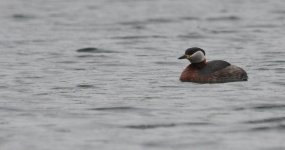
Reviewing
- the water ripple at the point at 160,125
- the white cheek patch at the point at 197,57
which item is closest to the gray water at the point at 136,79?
the water ripple at the point at 160,125

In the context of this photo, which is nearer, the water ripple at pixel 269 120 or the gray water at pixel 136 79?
the gray water at pixel 136 79

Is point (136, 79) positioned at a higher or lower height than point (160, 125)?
lower

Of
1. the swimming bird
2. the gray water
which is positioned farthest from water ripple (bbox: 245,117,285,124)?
the swimming bird

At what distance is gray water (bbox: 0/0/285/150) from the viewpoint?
1570 cm

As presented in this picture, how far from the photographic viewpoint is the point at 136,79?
22094 mm

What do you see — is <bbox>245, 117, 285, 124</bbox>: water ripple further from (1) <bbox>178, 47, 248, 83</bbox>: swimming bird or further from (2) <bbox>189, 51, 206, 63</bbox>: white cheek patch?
(2) <bbox>189, 51, 206, 63</bbox>: white cheek patch

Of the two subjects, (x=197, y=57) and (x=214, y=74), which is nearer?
(x=214, y=74)

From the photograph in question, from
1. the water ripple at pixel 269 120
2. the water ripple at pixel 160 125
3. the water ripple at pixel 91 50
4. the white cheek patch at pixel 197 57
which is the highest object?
the white cheek patch at pixel 197 57

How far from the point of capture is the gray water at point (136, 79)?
1570 centimetres

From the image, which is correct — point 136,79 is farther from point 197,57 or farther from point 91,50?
point 91,50

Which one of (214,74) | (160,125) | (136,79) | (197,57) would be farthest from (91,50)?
(160,125)

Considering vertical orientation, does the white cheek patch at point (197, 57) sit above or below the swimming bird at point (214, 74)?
above

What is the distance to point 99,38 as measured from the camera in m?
31.7

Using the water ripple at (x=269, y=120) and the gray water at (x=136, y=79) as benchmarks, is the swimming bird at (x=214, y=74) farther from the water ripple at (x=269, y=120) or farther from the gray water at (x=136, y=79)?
the water ripple at (x=269, y=120)
